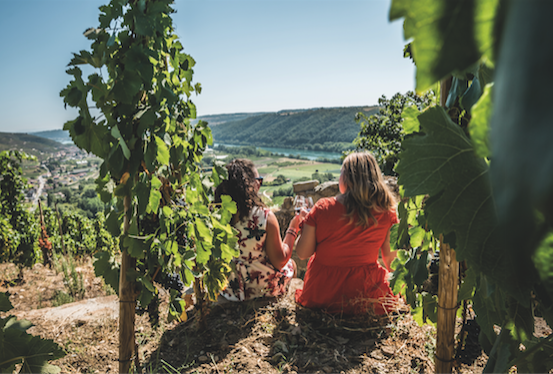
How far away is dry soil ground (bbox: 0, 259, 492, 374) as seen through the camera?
7.68 ft

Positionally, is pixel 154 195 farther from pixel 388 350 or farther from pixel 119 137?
pixel 388 350

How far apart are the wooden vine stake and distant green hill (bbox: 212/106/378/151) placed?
2401 centimetres

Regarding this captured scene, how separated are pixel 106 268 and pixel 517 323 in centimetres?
209

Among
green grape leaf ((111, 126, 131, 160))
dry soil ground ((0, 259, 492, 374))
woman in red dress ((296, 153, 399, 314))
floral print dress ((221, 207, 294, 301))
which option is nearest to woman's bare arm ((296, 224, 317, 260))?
woman in red dress ((296, 153, 399, 314))

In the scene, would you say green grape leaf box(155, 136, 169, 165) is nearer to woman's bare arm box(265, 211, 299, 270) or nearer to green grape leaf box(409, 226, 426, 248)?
green grape leaf box(409, 226, 426, 248)

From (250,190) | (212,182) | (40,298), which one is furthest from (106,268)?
(40,298)

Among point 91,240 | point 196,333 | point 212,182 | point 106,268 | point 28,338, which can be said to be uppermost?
point 212,182

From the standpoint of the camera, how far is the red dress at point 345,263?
293 cm

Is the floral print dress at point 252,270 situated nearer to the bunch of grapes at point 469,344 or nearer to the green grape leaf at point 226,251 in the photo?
the green grape leaf at point 226,251

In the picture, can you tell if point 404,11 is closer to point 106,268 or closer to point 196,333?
point 106,268

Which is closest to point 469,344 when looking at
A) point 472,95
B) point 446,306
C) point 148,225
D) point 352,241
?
point 446,306

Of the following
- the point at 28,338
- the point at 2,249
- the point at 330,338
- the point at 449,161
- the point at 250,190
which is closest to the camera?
the point at 449,161

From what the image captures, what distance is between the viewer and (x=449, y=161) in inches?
24.6

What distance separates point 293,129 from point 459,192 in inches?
1228
